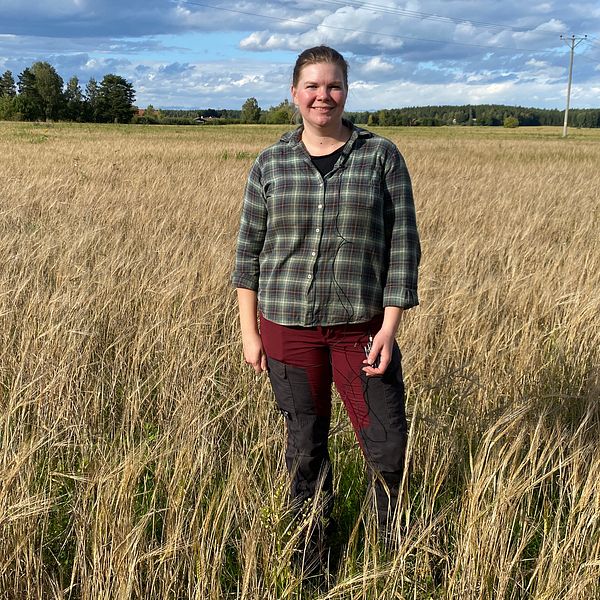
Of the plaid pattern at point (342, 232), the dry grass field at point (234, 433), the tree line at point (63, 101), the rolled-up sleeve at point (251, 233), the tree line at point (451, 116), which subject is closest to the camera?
the dry grass field at point (234, 433)

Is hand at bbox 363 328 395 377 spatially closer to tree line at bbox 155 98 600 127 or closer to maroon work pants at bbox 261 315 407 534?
maroon work pants at bbox 261 315 407 534

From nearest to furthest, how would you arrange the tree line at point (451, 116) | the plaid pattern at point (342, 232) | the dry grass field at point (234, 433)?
1. the dry grass field at point (234, 433)
2. the plaid pattern at point (342, 232)
3. the tree line at point (451, 116)

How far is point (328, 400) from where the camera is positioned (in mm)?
1997

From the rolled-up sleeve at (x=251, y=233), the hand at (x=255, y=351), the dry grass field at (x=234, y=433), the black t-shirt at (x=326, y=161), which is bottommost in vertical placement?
the dry grass field at (x=234, y=433)

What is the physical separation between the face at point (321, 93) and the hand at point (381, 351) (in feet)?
2.13

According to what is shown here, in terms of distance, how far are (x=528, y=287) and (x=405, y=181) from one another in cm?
243

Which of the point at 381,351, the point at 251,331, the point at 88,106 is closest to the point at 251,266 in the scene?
the point at 251,331

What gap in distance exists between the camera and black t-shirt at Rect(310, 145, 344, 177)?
185 centimetres

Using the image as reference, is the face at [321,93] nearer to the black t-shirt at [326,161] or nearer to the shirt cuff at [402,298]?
the black t-shirt at [326,161]

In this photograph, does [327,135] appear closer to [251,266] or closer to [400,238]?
[400,238]

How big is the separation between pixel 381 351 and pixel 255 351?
0.45m

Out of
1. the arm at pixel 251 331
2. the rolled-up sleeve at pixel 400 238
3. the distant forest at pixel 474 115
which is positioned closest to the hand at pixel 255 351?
the arm at pixel 251 331

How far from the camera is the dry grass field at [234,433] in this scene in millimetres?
1727

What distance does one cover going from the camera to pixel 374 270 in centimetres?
189
